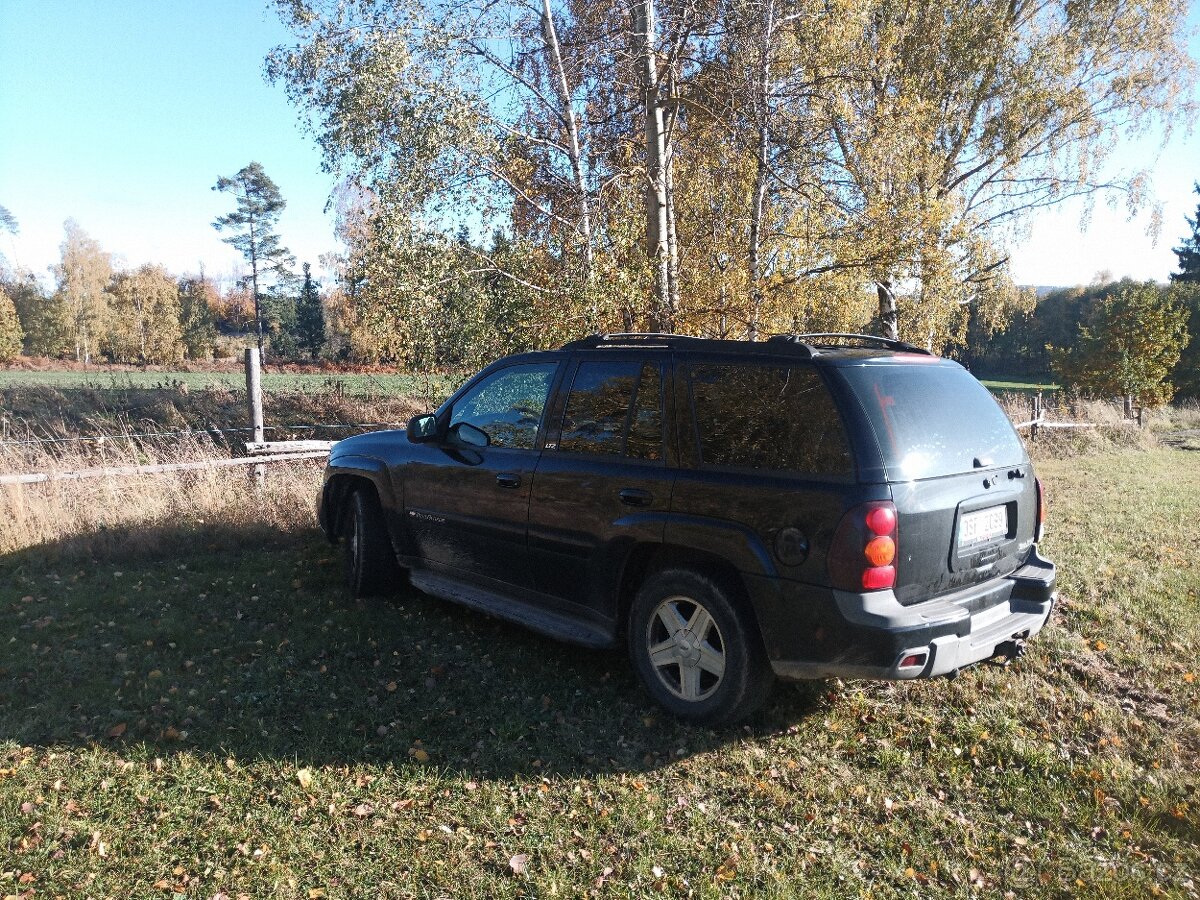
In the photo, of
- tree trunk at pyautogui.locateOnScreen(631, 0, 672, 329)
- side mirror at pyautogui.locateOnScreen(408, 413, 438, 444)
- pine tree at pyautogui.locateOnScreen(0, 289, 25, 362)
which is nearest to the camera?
side mirror at pyautogui.locateOnScreen(408, 413, 438, 444)

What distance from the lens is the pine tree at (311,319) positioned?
58.8m

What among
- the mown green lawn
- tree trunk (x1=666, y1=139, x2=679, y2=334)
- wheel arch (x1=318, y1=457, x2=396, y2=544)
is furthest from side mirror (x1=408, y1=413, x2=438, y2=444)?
tree trunk (x1=666, y1=139, x2=679, y2=334)

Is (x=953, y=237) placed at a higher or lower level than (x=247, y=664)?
higher

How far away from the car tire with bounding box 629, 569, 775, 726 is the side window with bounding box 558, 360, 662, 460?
0.73m

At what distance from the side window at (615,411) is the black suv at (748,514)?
0.01m

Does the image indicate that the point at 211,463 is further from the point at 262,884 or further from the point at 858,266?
the point at 858,266

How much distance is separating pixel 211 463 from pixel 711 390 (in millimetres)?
6298

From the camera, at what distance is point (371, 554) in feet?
18.6

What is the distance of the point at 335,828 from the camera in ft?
10.2

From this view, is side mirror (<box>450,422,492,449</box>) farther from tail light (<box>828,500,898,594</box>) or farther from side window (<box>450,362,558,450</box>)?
tail light (<box>828,500,898,594</box>)

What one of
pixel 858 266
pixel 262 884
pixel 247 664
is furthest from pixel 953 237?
pixel 262 884

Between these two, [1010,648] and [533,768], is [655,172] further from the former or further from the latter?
[533,768]

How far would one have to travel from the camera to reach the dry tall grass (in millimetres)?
7020

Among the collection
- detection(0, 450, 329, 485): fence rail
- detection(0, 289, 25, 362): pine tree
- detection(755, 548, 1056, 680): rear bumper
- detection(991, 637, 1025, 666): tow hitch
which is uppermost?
detection(0, 289, 25, 362): pine tree
